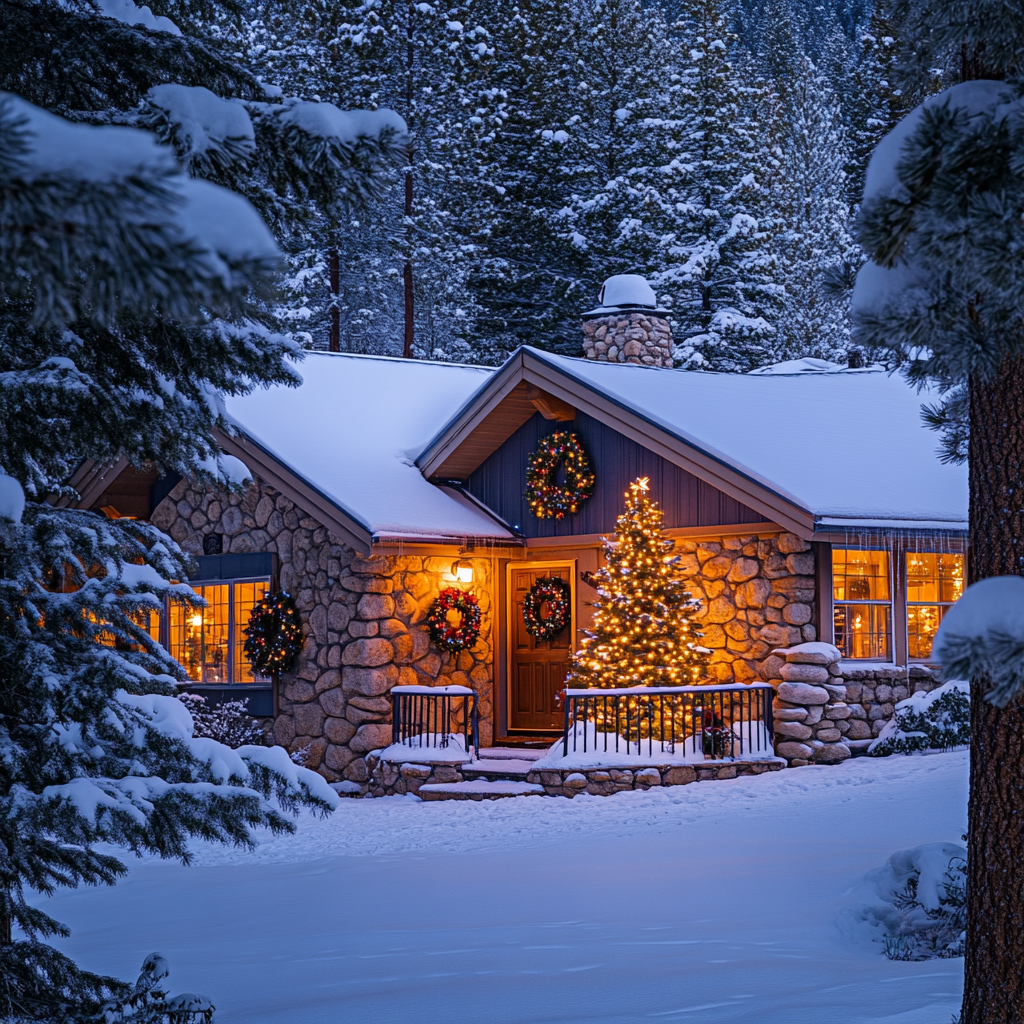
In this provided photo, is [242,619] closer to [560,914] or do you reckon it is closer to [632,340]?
[632,340]

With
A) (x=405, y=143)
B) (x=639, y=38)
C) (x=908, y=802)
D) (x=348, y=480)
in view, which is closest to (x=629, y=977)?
(x=405, y=143)

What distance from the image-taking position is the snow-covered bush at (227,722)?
621 inches

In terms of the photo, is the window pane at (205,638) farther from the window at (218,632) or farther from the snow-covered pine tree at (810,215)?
the snow-covered pine tree at (810,215)

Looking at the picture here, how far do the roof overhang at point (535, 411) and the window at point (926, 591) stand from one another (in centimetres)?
254

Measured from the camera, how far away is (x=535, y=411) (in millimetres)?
17422

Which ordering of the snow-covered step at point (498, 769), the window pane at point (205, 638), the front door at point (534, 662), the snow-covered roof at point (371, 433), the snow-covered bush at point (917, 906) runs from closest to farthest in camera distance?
the snow-covered bush at point (917, 906) < the snow-covered step at point (498, 769) < the snow-covered roof at point (371, 433) < the front door at point (534, 662) < the window pane at point (205, 638)

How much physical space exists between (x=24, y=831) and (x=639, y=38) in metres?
33.2

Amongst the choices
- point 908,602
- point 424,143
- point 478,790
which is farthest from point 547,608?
point 424,143

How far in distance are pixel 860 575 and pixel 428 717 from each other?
17.2 feet

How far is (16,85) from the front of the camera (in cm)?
486

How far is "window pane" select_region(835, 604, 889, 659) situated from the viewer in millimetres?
15312

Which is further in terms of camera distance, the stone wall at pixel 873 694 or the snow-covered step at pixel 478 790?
the stone wall at pixel 873 694

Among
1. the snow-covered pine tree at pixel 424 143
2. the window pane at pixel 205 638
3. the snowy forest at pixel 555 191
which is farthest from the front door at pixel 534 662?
the snowy forest at pixel 555 191

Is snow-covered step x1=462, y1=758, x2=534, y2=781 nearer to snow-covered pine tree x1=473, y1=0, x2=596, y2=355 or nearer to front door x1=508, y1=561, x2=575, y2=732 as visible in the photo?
front door x1=508, y1=561, x2=575, y2=732
